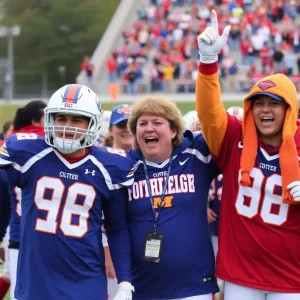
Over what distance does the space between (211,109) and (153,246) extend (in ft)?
2.64

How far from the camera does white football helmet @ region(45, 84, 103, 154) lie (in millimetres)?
3643

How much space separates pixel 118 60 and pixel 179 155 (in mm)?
25650

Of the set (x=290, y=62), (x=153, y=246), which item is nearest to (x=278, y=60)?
(x=290, y=62)

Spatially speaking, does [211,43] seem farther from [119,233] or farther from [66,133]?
[119,233]

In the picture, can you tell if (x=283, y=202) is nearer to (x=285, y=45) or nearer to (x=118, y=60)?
(x=285, y=45)

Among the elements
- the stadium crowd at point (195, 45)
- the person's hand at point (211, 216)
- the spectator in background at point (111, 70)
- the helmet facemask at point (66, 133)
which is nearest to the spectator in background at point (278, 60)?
the stadium crowd at point (195, 45)

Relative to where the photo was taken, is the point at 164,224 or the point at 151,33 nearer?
the point at 164,224

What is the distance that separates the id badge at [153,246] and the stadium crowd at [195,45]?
65.7 feet

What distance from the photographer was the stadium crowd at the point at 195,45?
25688mm

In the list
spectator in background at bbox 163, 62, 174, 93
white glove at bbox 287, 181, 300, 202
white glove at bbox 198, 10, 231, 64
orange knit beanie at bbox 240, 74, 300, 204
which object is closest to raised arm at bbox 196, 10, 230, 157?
white glove at bbox 198, 10, 231, 64

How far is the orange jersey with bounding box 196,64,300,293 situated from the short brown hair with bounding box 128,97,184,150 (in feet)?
0.73

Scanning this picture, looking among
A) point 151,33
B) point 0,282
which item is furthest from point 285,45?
point 0,282

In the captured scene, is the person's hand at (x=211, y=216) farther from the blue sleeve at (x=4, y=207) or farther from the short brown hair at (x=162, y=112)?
the short brown hair at (x=162, y=112)

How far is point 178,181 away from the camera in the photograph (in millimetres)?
4137
